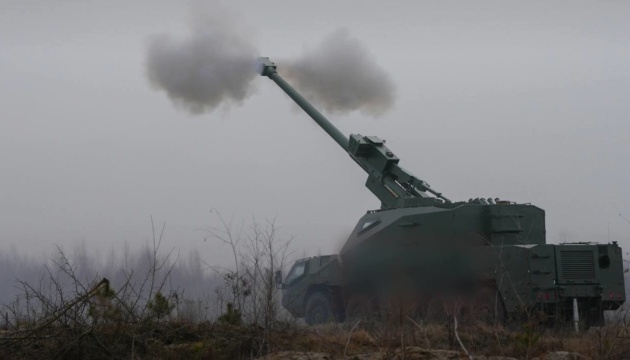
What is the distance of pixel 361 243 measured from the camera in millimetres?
15891

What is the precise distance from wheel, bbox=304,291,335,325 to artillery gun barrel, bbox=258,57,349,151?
3317mm

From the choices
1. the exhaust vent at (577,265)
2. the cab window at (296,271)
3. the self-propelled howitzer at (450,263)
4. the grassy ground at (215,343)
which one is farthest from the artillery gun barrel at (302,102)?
→ the grassy ground at (215,343)

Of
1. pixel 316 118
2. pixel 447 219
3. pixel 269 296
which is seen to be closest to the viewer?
pixel 269 296

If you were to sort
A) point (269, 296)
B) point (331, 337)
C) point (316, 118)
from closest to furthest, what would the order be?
1. point (269, 296)
2. point (331, 337)
3. point (316, 118)

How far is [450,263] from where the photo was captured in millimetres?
14766

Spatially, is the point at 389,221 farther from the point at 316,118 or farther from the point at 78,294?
the point at 78,294

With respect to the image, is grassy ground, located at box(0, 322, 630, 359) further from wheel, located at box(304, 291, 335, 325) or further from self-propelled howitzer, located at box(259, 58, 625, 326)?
wheel, located at box(304, 291, 335, 325)

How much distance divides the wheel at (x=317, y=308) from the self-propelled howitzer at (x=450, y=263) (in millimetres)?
21

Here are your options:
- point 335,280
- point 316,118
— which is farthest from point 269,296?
point 316,118

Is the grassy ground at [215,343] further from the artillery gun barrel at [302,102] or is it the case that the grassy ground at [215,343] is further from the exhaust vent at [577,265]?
the artillery gun barrel at [302,102]

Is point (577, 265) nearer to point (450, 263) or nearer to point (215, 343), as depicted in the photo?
point (450, 263)

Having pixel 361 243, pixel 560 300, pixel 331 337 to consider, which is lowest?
pixel 331 337

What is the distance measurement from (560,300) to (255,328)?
7132mm

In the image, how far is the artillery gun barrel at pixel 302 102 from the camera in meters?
18.3
